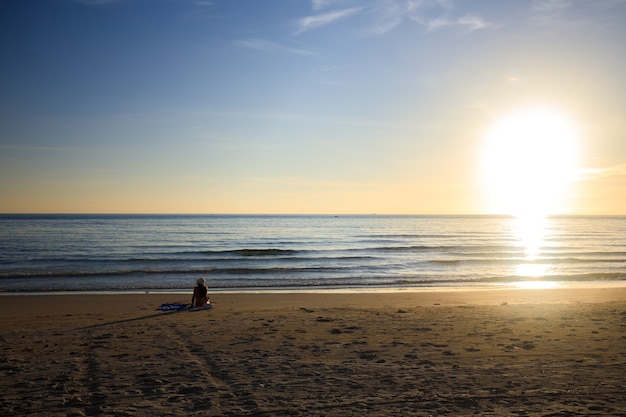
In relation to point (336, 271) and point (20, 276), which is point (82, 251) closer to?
point (20, 276)

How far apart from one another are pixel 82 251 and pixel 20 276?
14.1 meters

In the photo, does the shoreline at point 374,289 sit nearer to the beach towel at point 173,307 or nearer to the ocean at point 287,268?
the ocean at point 287,268

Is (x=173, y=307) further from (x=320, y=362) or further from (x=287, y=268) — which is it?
(x=287, y=268)

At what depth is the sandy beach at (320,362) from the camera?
5805 millimetres

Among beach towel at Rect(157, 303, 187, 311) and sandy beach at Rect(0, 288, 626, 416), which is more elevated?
sandy beach at Rect(0, 288, 626, 416)

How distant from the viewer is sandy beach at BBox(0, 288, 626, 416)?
5.80m

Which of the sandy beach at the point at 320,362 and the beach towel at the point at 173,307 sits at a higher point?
the sandy beach at the point at 320,362

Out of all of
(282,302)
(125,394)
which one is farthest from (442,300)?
(125,394)

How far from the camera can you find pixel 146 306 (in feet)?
49.2

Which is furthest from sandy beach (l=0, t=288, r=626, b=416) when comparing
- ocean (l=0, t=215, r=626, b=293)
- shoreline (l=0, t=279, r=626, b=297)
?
ocean (l=0, t=215, r=626, b=293)

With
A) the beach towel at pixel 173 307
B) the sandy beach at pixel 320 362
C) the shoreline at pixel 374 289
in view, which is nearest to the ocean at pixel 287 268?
the shoreline at pixel 374 289

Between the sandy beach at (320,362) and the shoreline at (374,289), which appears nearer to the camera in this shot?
the sandy beach at (320,362)

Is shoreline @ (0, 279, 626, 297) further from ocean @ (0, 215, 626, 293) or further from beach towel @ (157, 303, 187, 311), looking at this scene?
beach towel @ (157, 303, 187, 311)

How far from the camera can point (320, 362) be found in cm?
773
